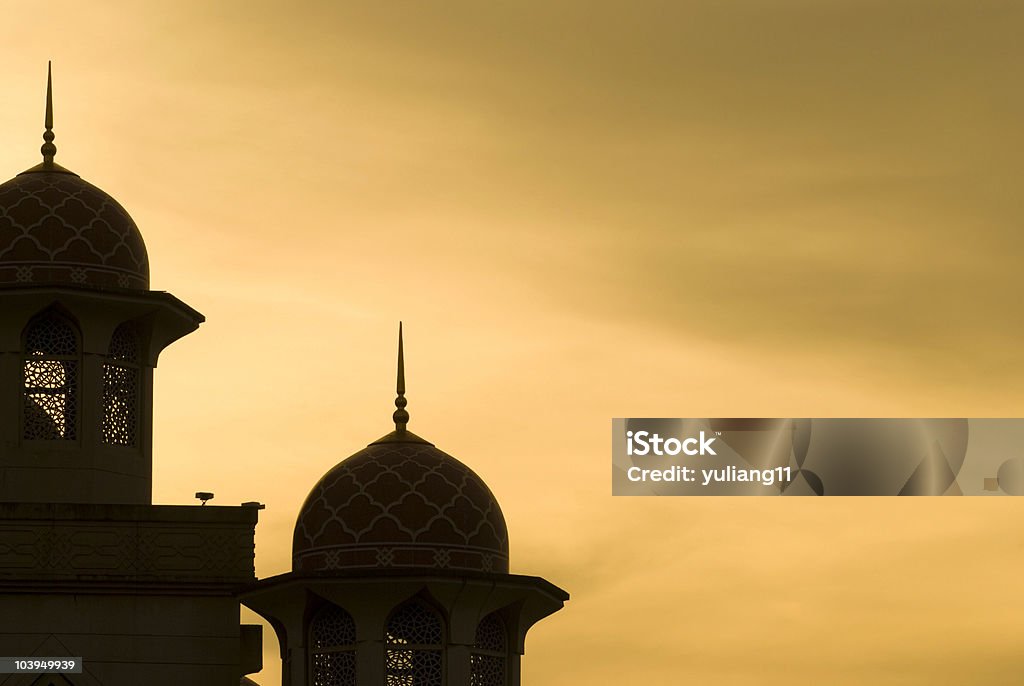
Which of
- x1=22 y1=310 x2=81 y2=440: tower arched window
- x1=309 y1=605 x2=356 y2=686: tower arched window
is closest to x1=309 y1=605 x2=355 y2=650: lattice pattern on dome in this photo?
x1=309 y1=605 x2=356 y2=686: tower arched window

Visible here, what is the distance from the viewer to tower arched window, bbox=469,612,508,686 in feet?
123

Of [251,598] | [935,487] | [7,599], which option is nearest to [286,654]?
[251,598]

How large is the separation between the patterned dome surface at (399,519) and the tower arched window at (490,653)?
2.00 ft

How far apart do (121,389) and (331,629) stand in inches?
168

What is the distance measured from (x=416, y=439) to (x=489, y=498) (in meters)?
1.11

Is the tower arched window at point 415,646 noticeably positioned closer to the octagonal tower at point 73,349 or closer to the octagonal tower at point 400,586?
the octagonal tower at point 400,586

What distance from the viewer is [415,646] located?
37094 millimetres

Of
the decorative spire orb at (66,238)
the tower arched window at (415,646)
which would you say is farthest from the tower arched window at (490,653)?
the decorative spire orb at (66,238)

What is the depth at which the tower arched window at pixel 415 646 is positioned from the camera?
37.0m

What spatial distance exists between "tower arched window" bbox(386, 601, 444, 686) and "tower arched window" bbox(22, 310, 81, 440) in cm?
471

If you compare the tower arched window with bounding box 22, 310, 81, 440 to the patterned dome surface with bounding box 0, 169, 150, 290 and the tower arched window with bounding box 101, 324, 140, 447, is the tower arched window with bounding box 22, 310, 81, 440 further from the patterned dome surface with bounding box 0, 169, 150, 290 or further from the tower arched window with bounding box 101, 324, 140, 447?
the patterned dome surface with bounding box 0, 169, 150, 290

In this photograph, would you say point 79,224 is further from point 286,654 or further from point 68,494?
point 286,654

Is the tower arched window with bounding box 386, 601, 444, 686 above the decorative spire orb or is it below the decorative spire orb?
below

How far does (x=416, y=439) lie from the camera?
38.6 m
